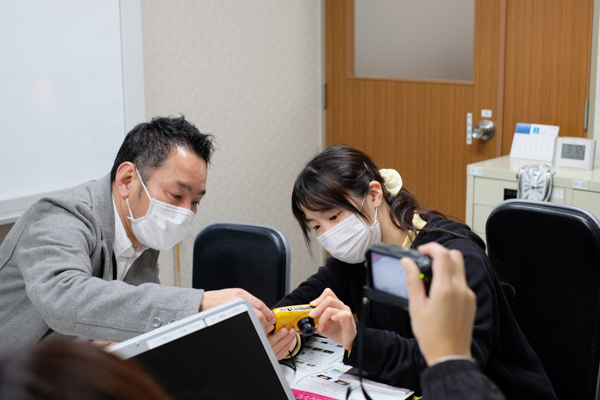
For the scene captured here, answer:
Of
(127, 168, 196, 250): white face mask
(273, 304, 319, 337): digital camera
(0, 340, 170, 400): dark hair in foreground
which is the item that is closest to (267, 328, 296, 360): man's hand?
(273, 304, 319, 337): digital camera

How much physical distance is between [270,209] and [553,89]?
1.56 metres

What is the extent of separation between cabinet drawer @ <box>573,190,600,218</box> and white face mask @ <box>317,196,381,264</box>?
1290 mm

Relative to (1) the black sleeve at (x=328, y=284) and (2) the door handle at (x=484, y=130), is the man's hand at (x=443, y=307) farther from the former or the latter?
(2) the door handle at (x=484, y=130)

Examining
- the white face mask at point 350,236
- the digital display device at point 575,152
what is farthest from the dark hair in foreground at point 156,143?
the digital display device at point 575,152

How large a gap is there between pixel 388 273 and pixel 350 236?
800mm

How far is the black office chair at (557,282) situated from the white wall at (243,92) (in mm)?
1748

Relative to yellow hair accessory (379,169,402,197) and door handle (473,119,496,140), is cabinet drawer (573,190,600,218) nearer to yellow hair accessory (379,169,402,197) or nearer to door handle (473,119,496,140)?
door handle (473,119,496,140)

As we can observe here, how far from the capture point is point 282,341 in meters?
1.40

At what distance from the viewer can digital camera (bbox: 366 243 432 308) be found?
760mm

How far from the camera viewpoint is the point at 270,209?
354 cm

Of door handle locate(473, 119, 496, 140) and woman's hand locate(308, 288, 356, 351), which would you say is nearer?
woman's hand locate(308, 288, 356, 351)

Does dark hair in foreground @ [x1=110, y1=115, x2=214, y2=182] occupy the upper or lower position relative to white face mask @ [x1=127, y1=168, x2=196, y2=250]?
upper

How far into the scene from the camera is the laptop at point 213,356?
92cm

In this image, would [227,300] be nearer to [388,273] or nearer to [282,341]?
[282,341]
